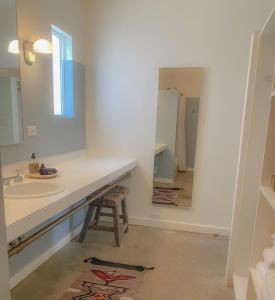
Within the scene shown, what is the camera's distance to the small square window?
95.7 inches

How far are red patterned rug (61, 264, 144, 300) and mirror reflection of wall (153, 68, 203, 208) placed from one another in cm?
108

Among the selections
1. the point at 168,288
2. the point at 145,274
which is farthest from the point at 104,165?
the point at 168,288

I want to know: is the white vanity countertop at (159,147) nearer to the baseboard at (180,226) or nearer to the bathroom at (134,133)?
the bathroom at (134,133)

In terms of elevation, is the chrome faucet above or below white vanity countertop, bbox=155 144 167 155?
below

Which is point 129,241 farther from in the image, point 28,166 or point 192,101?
point 192,101

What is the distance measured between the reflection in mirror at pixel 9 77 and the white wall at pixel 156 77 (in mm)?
1166

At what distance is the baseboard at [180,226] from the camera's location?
8.99ft

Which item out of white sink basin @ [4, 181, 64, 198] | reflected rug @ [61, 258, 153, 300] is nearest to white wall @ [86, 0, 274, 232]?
reflected rug @ [61, 258, 153, 300]

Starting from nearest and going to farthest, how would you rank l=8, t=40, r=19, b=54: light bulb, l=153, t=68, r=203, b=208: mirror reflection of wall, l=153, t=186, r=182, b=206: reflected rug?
l=8, t=40, r=19, b=54: light bulb → l=153, t=68, r=203, b=208: mirror reflection of wall → l=153, t=186, r=182, b=206: reflected rug

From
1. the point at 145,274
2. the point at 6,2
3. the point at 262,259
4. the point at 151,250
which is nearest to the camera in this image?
the point at 262,259

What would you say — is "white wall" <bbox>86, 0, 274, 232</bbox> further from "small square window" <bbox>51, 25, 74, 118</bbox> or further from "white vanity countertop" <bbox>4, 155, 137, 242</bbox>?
"white vanity countertop" <bbox>4, 155, 137, 242</bbox>

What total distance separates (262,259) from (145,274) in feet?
3.55

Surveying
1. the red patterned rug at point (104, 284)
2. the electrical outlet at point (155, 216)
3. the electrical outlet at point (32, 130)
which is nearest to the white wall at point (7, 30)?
the electrical outlet at point (32, 130)

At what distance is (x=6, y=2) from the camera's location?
1.63m
